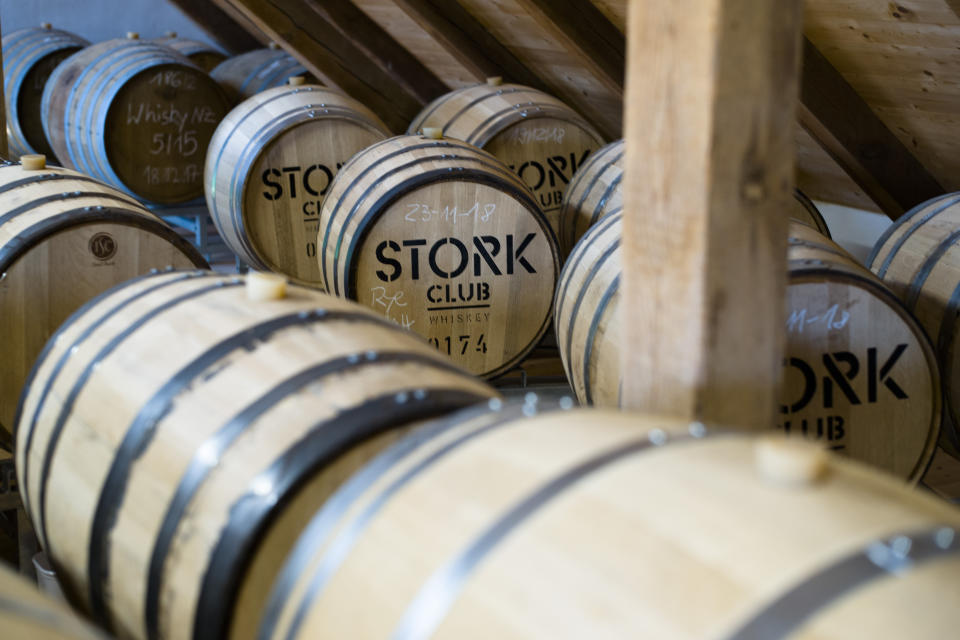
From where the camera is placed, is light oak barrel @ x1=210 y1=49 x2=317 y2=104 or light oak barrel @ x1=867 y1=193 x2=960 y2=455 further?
light oak barrel @ x1=210 y1=49 x2=317 y2=104

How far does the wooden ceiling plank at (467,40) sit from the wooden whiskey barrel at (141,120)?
5.31 feet

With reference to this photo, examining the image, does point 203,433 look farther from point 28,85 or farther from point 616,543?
point 28,85

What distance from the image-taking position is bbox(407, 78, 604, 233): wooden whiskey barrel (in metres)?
5.01

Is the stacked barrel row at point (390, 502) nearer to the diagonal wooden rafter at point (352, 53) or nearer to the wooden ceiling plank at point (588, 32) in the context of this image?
the wooden ceiling plank at point (588, 32)

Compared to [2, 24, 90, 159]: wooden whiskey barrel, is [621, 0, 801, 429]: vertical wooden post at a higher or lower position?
higher

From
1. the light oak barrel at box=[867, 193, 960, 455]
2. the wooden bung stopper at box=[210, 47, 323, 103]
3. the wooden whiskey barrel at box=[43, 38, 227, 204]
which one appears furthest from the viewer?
the wooden bung stopper at box=[210, 47, 323, 103]

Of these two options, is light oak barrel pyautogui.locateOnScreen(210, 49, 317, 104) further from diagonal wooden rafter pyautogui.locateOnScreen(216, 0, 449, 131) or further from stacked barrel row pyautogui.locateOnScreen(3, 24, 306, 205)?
diagonal wooden rafter pyautogui.locateOnScreen(216, 0, 449, 131)

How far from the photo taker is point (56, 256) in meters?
3.01

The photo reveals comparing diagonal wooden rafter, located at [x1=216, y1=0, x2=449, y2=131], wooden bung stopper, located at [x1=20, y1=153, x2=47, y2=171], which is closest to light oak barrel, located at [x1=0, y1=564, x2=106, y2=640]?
wooden bung stopper, located at [x1=20, y1=153, x2=47, y2=171]

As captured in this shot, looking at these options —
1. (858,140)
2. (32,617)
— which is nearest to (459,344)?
(858,140)

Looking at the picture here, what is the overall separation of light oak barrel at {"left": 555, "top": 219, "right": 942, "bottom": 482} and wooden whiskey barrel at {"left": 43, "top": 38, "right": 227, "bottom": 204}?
453 centimetres

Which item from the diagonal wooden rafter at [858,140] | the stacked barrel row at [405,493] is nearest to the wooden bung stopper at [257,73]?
the diagonal wooden rafter at [858,140]

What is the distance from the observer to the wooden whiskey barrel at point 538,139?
5.01 meters

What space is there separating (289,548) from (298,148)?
3.56m
